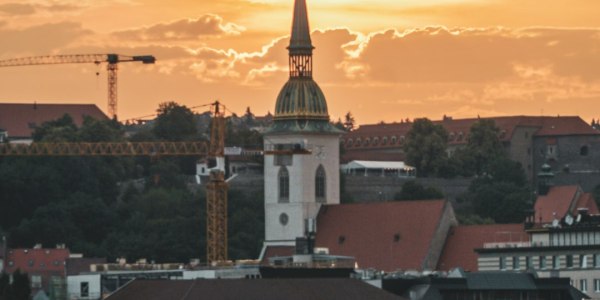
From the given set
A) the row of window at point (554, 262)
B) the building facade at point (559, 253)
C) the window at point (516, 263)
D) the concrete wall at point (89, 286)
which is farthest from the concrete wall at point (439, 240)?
the concrete wall at point (89, 286)

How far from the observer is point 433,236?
191 metres

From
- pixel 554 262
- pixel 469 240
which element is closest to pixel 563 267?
pixel 554 262

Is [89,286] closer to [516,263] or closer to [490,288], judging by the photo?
[490,288]

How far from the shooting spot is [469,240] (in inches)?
7500

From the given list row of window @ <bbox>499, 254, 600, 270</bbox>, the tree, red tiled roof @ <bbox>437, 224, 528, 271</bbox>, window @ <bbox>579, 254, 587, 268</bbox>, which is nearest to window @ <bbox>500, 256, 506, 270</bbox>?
row of window @ <bbox>499, 254, 600, 270</bbox>

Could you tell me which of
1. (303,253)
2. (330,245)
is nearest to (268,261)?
(303,253)

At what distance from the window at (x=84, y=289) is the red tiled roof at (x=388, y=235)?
2529 centimetres

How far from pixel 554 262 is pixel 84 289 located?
26404 millimetres

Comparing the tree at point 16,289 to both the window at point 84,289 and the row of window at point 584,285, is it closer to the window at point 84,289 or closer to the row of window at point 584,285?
the window at point 84,289

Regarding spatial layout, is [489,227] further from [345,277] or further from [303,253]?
[345,277]

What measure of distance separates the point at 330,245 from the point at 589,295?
3169cm

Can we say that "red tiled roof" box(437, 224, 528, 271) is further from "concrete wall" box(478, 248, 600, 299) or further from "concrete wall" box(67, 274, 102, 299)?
"concrete wall" box(67, 274, 102, 299)

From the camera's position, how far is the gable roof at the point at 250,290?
145 m

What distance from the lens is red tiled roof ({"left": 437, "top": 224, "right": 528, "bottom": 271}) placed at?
188 metres
